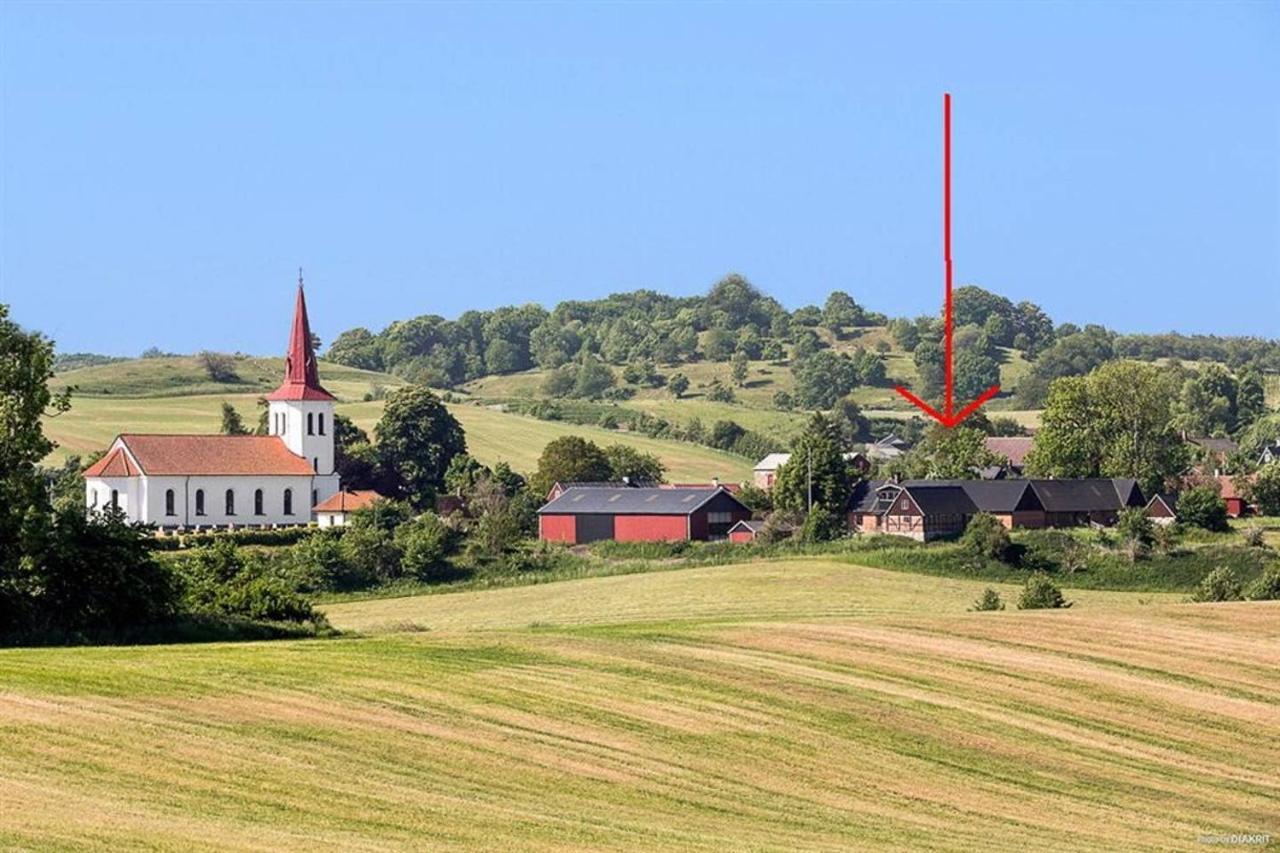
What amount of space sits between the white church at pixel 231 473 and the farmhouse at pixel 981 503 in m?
30.1

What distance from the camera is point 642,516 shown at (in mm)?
113250

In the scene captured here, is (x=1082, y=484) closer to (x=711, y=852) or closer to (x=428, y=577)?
(x=428, y=577)

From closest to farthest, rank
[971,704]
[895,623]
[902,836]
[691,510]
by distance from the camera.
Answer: [902,836]
[971,704]
[895,623]
[691,510]

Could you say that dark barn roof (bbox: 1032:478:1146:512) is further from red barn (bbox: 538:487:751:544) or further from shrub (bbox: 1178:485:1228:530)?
red barn (bbox: 538:487:751:544)

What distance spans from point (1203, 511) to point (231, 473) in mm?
50168

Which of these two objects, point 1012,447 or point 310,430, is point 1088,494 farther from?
point 1012,447

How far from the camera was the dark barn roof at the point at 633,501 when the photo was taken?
373ft

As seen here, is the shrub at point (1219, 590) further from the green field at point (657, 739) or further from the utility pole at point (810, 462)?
the utility pole at point (810, 462)

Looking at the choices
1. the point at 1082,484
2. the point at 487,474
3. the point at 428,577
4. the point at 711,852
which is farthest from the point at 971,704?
the point at 487,474

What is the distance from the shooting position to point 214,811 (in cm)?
3033

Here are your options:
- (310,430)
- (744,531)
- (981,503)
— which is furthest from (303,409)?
(981,503)

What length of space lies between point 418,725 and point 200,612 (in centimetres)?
1795

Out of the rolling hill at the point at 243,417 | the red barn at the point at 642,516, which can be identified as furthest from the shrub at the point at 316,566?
the rolling hill at the point at 243,417

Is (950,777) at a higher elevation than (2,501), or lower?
lower
